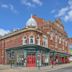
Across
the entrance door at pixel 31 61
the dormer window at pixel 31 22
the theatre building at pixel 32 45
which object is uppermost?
the dormer window at pixel 31 22

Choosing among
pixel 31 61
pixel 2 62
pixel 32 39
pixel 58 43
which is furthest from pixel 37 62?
pixel 58 43

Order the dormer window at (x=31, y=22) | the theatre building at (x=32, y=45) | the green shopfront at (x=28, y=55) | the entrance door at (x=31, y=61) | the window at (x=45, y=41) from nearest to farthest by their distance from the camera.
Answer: the green shopfront at (x=28, y=55)
the entrance door at (x=31, y=61)
the theatre building at (x=32, y=45)
the dormer window at (x=31, y=22)
the window at (x=45, y=41)

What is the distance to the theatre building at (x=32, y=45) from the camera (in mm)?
50156

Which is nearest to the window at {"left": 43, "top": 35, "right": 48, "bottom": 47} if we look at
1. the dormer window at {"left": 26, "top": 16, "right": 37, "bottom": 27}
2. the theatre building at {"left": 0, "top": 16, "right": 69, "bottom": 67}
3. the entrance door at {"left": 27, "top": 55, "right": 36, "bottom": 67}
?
the theatre building at {"left": 0, "top": 16, "right": 69, "bottom": 67}

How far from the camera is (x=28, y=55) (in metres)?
50.1

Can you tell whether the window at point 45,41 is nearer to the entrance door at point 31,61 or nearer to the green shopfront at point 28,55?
the green shopfront at point 28,55

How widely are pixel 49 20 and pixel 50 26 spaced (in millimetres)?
1532

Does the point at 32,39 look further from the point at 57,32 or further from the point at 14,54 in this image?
the point at 57,32

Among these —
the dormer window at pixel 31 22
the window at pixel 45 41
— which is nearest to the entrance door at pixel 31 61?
the window at pixel 45 41

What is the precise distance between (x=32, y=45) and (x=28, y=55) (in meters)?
2.45

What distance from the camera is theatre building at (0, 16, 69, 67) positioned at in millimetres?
50156

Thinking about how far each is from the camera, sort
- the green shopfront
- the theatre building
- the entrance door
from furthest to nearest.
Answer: the theatre building < the entrance door < the green shopfront

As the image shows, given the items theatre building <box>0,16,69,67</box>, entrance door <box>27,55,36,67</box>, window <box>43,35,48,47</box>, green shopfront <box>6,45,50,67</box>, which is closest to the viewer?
green shopfront <box>6,45,50,67</box>

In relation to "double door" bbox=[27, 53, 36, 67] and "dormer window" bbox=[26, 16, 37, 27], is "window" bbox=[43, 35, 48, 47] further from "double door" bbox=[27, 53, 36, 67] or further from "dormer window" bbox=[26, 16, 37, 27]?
"double door" bbox=[27, 53, 36, 67]
